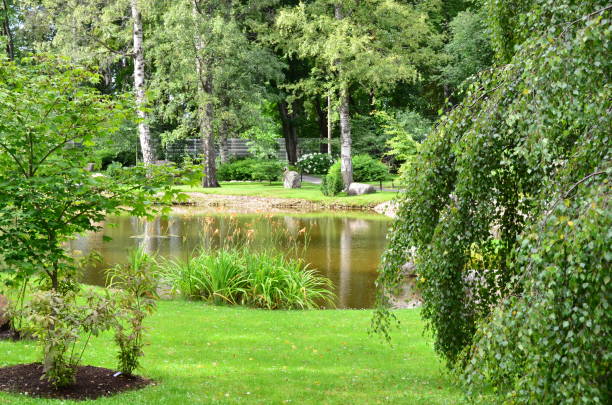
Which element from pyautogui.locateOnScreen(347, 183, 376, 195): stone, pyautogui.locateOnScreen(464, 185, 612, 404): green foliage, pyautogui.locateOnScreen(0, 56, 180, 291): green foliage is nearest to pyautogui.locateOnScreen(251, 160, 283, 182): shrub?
pyautogui.locateOnScreen(347, 183, 376, 195): stone

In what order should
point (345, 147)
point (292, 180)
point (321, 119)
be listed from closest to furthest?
point (345, 147) < point (292, 180) < point (321, 119)

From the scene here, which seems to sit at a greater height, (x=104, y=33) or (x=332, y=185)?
(x=104, y=33)

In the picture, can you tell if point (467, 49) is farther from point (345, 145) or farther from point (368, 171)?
point (345, 145)

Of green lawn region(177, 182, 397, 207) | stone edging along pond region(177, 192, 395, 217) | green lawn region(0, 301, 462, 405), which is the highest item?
green lawn region(177, 182, 397, 207)

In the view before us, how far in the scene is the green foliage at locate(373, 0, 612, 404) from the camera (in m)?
3.30

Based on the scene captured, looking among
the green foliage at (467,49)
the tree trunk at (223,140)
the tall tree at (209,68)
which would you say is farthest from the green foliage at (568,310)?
the green foliage at (467,49)

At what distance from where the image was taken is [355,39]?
24.8 metres

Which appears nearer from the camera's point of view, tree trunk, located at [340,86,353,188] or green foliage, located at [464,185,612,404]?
green foliage, located at [464,185,612,404]

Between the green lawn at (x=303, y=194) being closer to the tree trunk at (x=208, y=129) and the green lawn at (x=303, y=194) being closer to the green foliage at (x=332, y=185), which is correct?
the green foliage at (x=332, y=185)

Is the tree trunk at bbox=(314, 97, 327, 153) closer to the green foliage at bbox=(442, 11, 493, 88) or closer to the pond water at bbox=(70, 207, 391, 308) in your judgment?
the green foliage at bbox=(442, 11, 493, 88)

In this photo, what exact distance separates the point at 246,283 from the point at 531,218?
7.63 meters

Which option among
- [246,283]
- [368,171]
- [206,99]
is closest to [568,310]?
[246,283]

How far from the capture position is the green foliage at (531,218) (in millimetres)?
3301

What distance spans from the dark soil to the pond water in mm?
4149
